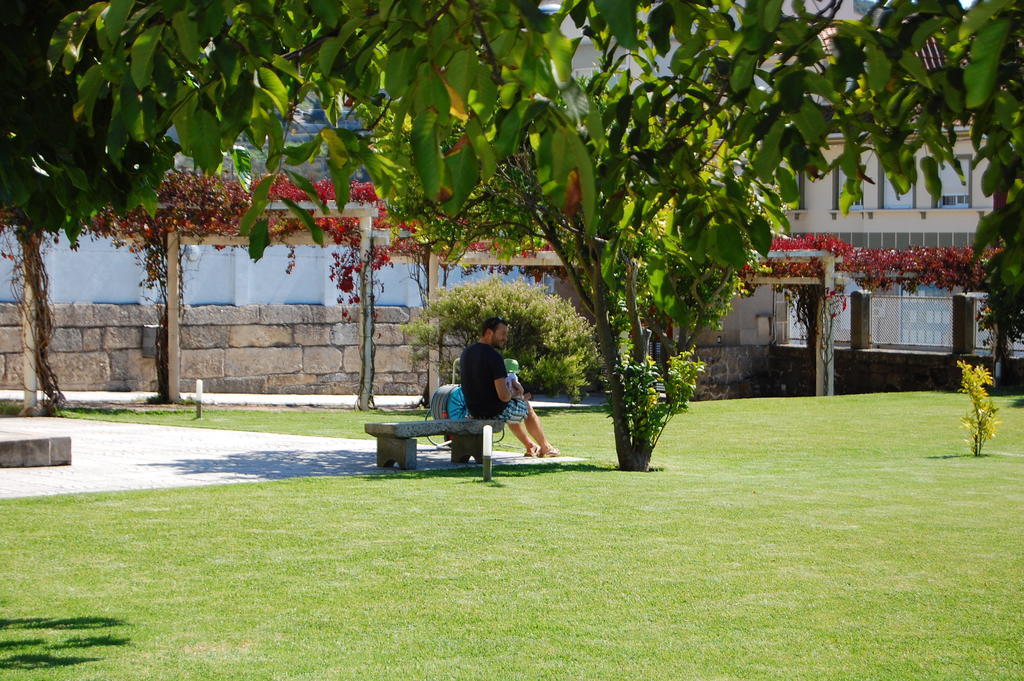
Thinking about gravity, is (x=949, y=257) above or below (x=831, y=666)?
above

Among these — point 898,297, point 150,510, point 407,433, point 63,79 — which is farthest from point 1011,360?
point 63,79

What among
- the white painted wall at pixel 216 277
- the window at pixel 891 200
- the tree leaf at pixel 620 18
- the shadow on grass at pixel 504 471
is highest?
the window at pixel 891 200

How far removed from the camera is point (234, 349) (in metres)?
21.2

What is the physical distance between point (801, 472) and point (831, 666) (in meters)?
6.75

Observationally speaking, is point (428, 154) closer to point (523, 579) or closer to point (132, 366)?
point (523, 579)

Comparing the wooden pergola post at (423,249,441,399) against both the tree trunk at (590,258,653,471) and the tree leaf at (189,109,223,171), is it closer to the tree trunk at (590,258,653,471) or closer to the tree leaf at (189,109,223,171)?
the tree trunk at (590,258,653,471)

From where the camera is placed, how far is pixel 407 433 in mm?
10953

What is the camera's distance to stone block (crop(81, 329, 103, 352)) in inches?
783

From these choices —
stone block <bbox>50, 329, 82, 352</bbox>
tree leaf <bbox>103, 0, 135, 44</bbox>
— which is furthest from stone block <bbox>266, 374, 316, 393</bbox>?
tree leaf <bbox>103, 0, 135, 44</bbox>

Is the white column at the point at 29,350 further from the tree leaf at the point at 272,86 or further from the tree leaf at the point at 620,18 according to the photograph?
the tree leaf at the point at 620,18

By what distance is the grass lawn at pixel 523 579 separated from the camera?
16.9ft

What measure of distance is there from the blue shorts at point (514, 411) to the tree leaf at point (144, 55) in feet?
29.4

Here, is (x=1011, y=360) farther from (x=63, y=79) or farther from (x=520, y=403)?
(x=63, y=79)

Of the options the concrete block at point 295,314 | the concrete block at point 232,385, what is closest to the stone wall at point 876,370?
the concrete block at point 295,314
